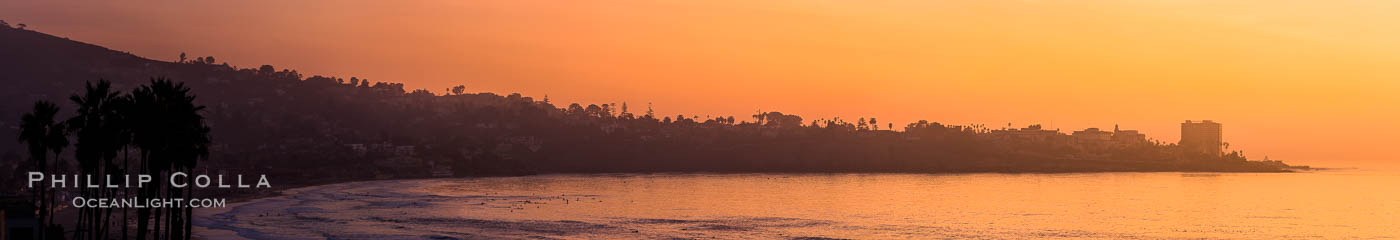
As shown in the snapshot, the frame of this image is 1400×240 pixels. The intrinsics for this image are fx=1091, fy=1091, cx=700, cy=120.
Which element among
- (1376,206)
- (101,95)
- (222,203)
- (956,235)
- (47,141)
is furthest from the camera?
(1376,206)

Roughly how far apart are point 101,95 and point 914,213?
114353 mm

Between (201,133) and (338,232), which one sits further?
(338,232)

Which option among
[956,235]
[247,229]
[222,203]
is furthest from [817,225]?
[222,203]

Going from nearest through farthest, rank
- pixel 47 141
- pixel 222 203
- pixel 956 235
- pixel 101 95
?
pixel 101 95
pixel 47 141
pixel 956 235
pixel 222 203

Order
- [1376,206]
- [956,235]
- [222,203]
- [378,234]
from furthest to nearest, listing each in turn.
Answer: [1376,206] → [222,203] → [956,235] → [378,234]

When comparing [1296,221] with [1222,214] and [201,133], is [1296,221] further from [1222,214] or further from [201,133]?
[201,133]

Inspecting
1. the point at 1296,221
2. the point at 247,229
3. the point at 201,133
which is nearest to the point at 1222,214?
the point at 1296,221

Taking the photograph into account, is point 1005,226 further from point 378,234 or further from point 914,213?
point 378,234

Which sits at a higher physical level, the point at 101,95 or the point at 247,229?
the point at 101,95

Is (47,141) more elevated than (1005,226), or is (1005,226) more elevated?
(47,141)

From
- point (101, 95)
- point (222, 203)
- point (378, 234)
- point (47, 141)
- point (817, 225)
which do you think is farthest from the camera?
point (222, 203)

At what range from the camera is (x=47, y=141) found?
73.4 meters

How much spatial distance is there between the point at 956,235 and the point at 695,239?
104 ft

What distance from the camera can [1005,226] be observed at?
446ft
